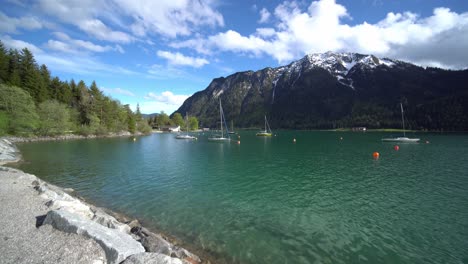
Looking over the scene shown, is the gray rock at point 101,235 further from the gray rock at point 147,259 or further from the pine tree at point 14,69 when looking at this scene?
the pine tree at point 14,69

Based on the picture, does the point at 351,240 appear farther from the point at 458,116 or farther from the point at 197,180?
the point at 458,116

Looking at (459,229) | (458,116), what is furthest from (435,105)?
(459,229)

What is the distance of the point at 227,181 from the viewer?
2792cm

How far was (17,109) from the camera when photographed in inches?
2793

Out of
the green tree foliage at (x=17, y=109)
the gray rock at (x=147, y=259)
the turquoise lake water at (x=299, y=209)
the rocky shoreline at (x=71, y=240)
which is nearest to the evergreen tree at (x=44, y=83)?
the green tree foliage at (x=17, y=109)

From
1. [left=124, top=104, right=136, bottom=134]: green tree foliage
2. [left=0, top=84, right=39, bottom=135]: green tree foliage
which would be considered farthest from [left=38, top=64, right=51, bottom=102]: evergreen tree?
[left=124, top=104, right=136, bottom=134]: green tree foliage

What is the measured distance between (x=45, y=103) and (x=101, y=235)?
10094 centimetres

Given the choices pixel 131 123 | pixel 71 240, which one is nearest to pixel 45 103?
pixel 131 123

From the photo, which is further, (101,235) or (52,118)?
(52,118)

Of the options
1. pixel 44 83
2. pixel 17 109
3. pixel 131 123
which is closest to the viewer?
pixel 17 109

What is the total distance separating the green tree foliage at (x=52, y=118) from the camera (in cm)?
A: 8388

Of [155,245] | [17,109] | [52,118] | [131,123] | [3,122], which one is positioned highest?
[17,109]

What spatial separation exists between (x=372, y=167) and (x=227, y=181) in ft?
80.5

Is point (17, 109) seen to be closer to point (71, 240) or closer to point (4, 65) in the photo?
point (4, 65)
